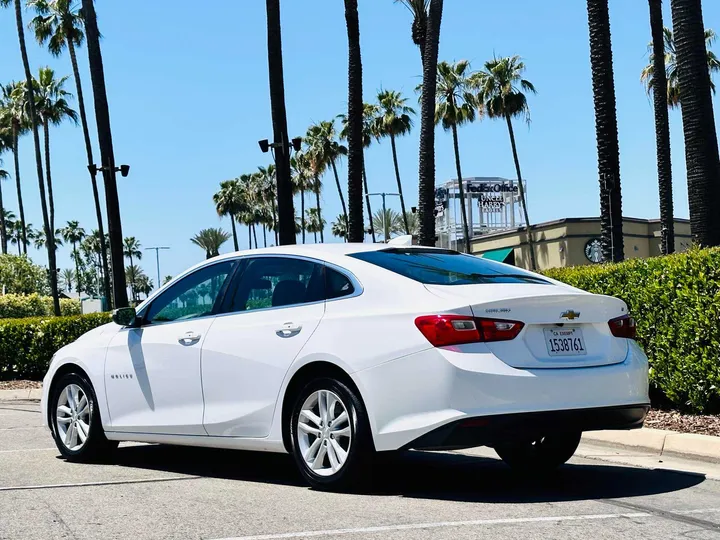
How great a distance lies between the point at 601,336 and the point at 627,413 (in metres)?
0.51

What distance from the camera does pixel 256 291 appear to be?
7379 mm

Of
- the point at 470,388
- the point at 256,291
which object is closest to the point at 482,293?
the point at 470,388

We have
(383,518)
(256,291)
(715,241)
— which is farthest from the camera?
(715,241)

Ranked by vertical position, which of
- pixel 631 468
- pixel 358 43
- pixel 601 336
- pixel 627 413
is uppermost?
pixel 358 43

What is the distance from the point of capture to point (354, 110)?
22.5 meters

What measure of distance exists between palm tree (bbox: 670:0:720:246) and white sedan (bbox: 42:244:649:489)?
20.7ft

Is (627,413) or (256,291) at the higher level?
(256,291)

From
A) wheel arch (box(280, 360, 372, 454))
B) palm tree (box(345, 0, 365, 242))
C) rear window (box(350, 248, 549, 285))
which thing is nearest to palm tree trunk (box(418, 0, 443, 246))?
palm tree (box(345, 0, 365, 242))

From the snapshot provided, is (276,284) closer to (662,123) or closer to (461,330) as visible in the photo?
(461,330)

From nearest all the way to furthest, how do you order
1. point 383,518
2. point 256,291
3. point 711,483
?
1. point 383,518
2. point 711,483
3. point 256,291

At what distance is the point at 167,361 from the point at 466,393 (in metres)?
2.72

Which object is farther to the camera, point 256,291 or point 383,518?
point 256,291

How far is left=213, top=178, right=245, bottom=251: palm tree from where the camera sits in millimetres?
111875

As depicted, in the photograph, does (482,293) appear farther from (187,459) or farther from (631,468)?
(187,459)
